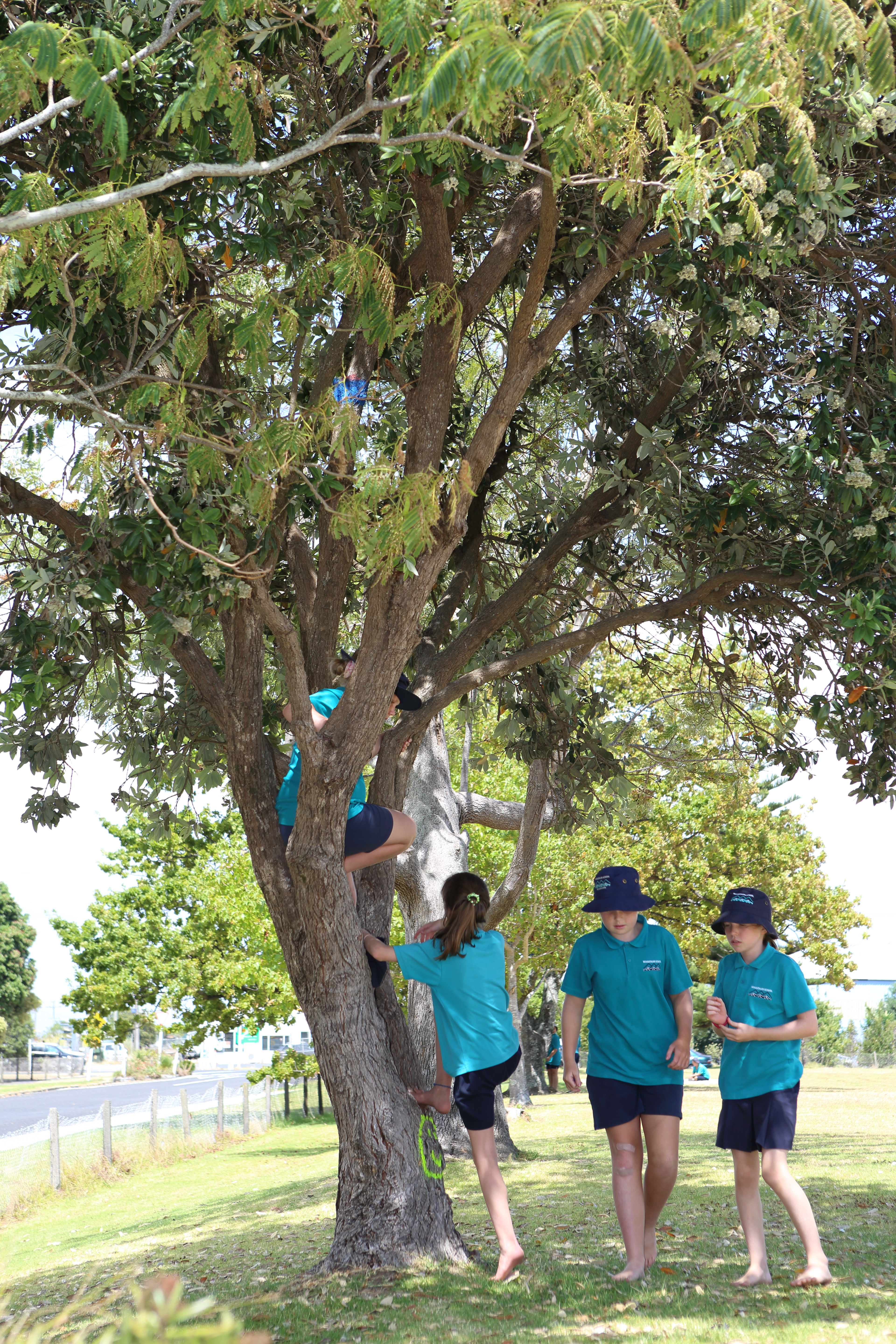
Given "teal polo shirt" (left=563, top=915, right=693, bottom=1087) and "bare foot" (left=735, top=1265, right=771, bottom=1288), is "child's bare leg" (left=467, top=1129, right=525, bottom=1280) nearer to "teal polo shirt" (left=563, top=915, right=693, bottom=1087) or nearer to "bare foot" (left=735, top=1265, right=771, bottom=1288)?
"teal polo shirt" (left=563, top=915, right=693, bottom=1087)

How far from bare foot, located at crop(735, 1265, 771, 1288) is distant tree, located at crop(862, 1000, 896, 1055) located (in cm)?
5286

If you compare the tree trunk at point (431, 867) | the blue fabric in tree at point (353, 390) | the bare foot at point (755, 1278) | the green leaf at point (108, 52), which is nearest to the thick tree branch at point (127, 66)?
the green leaf at point (108, 52)

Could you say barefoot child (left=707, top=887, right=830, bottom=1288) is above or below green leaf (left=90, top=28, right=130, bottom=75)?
below

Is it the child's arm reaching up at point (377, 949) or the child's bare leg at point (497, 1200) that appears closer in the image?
the child's bare leg at point (497, 1200)

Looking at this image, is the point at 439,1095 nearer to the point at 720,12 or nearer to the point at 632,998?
the point at 632,998

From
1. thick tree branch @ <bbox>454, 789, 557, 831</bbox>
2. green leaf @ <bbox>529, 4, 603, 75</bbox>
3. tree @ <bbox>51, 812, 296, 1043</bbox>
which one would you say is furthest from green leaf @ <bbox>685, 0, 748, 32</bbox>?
tree @ <bbox>51, 812, 296, 1043</bbox>

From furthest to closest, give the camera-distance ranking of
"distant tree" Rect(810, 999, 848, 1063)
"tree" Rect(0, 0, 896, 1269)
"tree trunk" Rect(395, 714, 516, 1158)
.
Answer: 1. "distant tree" Rect(810, 999, 848, 1063)
2. "tree trunk" Rect(395, 714, 516, 1158)
3. "tree" Rect(0, 0, 896, 1269)

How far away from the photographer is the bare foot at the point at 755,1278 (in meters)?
4.95

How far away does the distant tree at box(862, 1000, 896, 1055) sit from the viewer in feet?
185

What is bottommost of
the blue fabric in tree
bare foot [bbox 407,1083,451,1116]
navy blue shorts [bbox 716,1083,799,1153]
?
navy blue shorts [bbox 716,1083,799,1153]

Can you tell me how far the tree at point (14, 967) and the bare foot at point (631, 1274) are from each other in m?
60.3

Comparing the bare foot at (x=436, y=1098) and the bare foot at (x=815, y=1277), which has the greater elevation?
the bare foot at (x=436, y=1098)

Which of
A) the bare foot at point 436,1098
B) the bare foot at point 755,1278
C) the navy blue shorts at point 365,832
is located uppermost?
the navy blue shorts at point 365,832

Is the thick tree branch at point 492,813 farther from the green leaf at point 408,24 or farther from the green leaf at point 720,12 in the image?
the green leaf at point 720,12
